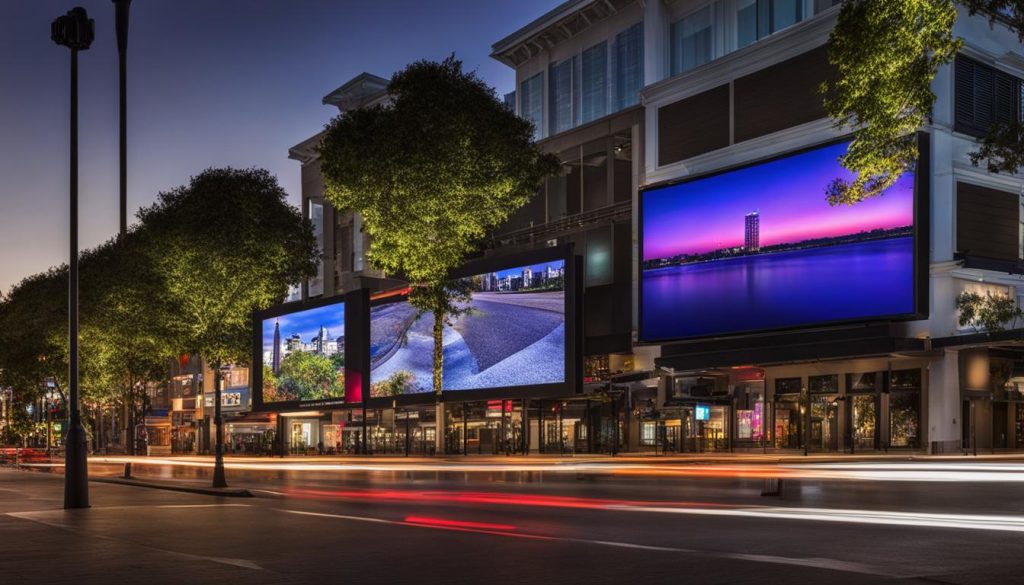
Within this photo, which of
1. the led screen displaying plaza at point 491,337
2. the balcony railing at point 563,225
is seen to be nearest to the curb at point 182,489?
the led screen displaying plaza at point 491,337

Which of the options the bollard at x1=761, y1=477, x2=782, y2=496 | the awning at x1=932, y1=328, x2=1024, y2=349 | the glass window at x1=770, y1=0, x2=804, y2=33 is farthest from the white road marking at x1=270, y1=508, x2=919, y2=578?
the glass window at x1=770, y1=0, x2=804, y2=33

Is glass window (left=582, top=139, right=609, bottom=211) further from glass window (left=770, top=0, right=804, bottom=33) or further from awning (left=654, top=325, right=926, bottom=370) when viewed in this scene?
glass window (left=770, top=0, right=804, bottom=33)

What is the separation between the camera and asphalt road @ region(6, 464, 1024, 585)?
1117 centimetres

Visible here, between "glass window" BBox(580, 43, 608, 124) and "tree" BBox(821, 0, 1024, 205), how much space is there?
50201 millimetres

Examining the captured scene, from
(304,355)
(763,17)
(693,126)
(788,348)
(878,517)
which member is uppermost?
(763,17)

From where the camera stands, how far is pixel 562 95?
75375 millimetres

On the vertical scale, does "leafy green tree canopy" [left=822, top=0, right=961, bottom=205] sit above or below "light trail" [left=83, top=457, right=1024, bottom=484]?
above

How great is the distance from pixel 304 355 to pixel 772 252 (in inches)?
1316

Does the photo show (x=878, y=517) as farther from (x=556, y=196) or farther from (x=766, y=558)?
(x=556, y=196)

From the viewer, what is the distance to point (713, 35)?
62.0 metres

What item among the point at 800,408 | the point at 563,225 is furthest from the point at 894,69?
the point at 563,225

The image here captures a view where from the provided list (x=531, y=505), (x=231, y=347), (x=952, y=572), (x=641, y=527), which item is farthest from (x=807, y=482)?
(x=231, y=347)

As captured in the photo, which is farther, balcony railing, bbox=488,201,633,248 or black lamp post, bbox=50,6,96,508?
balcony railing, bbox=488,201,633,248

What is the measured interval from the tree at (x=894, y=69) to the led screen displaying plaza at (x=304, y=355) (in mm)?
51692
